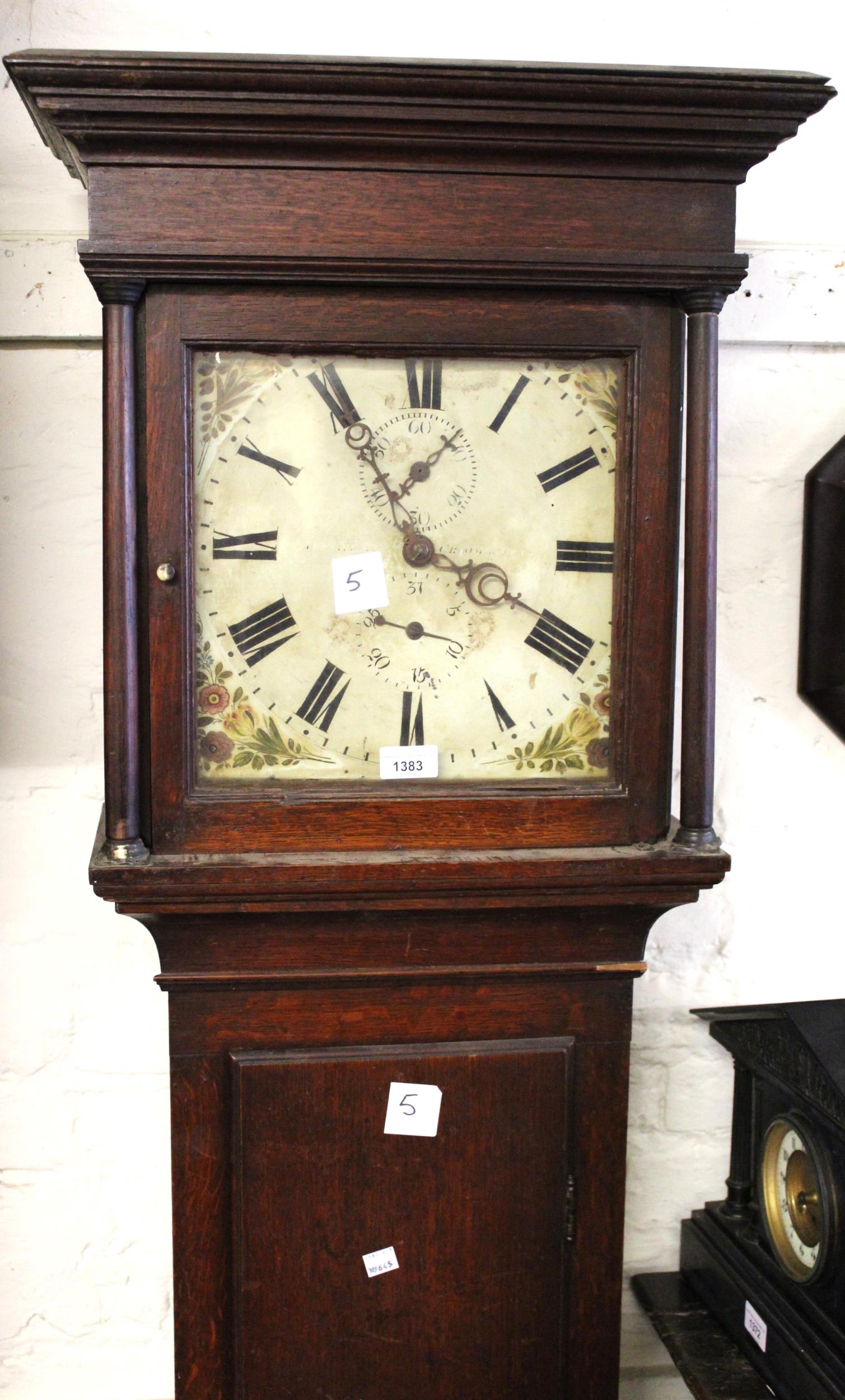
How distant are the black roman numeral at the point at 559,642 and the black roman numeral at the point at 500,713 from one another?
0.07 metres

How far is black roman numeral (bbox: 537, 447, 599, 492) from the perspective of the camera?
1.32 meters

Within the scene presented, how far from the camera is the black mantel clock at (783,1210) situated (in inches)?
55.8

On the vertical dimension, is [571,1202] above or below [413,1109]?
below

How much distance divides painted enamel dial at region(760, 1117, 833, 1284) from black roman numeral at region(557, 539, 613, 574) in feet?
2.72

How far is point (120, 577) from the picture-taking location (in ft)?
4.10

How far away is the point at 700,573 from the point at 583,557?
139mm

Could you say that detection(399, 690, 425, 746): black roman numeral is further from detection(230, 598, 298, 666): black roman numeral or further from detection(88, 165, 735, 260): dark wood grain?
detection(88, 165, 735, 260): dark wood grain

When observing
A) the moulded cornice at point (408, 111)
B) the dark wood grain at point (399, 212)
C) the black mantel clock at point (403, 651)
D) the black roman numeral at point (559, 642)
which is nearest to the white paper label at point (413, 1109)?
the black mantel clock at point (403, 651)

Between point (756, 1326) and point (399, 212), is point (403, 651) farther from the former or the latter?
point (756, 1326)

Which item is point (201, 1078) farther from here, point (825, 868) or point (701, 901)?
point (825, 868)

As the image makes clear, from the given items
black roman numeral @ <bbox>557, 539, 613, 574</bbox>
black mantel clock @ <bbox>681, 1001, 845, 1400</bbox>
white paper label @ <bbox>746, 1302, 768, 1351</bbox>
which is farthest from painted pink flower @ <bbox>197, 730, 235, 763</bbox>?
white paper label @ <bbox>746, 1302, 768, 1351</bbox>

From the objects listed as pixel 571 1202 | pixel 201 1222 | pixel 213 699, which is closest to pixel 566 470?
pixel 213 699

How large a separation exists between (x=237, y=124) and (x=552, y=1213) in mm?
1348

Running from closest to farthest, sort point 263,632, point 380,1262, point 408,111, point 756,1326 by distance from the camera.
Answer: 1. point 408,111
2. point 263,632
3. point 380,1262
4. point 756,1326
